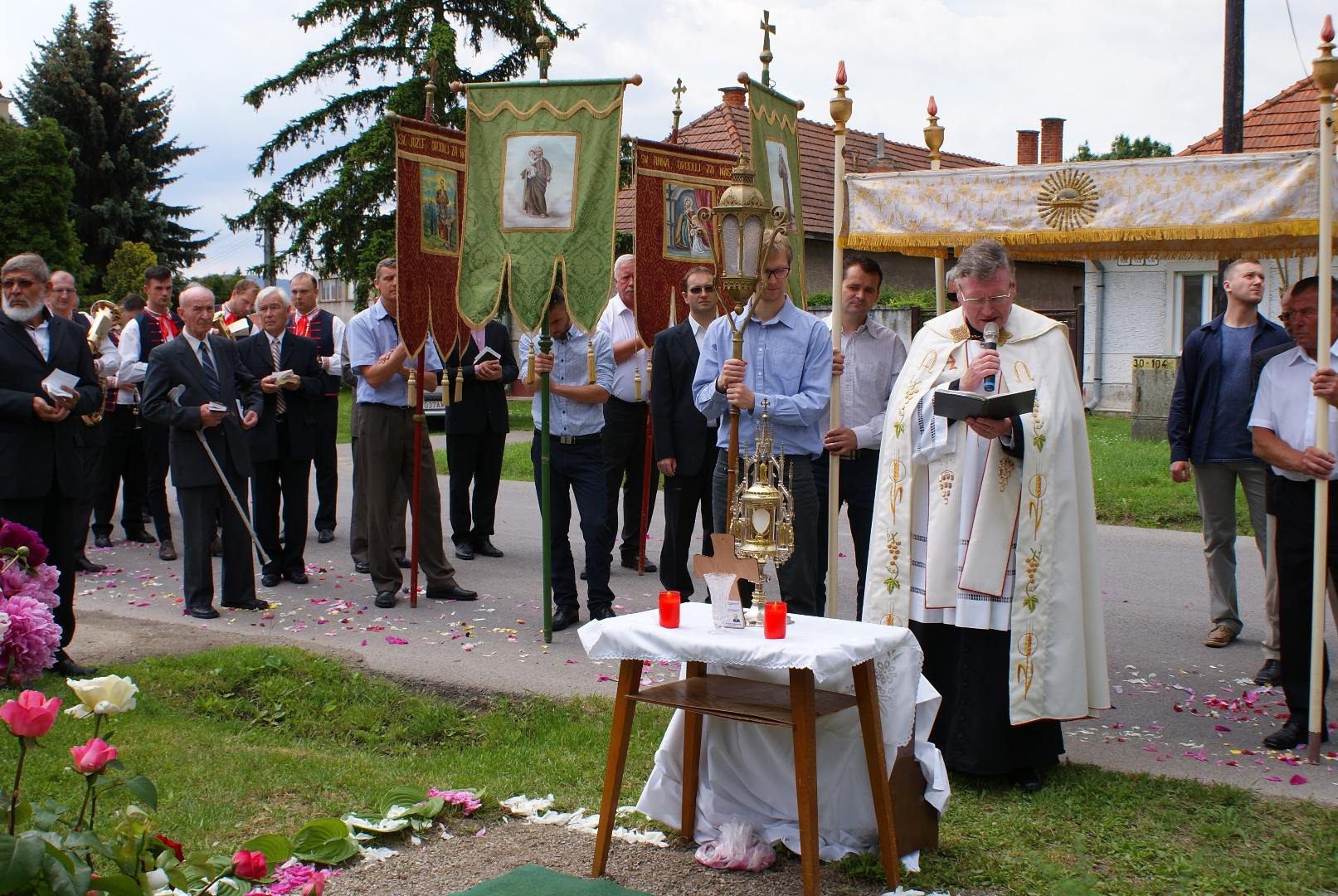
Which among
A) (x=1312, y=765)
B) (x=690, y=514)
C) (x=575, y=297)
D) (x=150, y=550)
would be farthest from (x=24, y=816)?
(x=150, y=550)

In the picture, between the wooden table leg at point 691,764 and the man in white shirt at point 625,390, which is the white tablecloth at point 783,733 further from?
the man in white shirt at point 625,390

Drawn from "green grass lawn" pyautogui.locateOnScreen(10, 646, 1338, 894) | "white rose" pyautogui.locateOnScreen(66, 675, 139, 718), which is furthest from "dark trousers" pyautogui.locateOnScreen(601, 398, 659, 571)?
"white rose" pyautogui.locateOnScreen(66, 675, 139, 718)

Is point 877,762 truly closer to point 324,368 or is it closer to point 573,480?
point 573,480

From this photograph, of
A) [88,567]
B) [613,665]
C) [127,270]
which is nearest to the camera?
[613,665]

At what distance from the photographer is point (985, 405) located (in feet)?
16.0

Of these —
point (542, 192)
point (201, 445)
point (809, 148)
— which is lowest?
point (201, 445)

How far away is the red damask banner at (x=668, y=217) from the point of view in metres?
8.64

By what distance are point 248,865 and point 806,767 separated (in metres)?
1.98

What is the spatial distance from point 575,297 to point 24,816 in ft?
17.9

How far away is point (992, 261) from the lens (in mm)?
5129

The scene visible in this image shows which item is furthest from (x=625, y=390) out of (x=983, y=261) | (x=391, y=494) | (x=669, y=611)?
(x=669, y=611)

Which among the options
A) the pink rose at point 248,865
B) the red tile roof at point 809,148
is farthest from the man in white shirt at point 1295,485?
the red tile roof at point 809,148

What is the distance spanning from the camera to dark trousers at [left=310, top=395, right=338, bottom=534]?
35.4 ft

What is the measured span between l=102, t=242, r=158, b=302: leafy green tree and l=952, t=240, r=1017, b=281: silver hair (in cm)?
Answer: 3223
